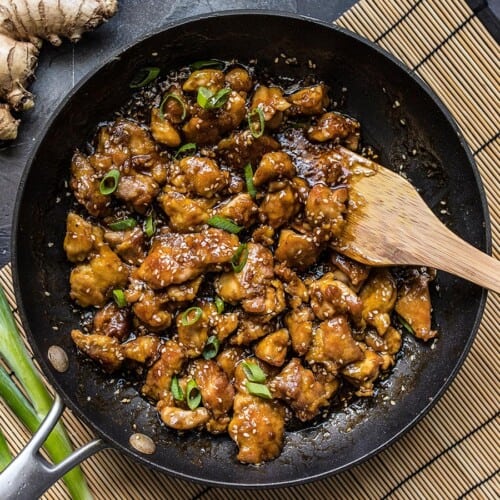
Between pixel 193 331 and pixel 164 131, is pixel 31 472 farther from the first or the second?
pixel 164 131

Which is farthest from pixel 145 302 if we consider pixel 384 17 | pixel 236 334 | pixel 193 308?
pixel 384 17

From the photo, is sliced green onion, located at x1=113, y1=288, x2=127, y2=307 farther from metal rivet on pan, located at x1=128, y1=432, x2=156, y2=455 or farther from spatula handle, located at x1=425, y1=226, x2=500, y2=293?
spatula handle, located at x1=425, y1=226, x2=500, y2=293

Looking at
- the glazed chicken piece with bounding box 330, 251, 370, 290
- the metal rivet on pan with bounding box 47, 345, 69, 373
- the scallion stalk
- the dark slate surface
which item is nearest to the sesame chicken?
the glazed chicken piece with bounding box 330, 251, 370, 290

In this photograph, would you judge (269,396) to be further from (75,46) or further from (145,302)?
(75,46)

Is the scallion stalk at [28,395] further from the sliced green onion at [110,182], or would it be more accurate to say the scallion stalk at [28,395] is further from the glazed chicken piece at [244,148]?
the glazed chicken piece at [244,148]

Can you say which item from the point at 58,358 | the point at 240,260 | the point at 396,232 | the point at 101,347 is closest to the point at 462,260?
the point at 396,232

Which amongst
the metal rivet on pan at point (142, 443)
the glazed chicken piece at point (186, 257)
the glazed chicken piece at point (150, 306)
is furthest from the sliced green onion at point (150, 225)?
the metal rivet on pan at point (142, 443)
